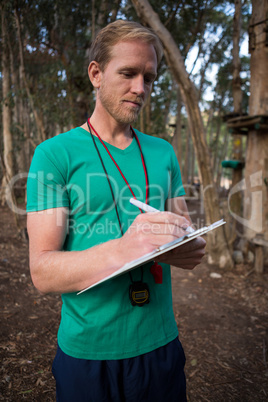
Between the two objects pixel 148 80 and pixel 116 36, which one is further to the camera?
pixel 148 80

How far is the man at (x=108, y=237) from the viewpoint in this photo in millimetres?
1126

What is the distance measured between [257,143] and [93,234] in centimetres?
512

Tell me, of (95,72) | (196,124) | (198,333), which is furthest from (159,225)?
(196,124)

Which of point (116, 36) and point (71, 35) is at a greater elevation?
point (71, 35)

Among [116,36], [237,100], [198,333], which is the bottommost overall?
[198,333]

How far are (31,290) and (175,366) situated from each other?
12.9 feet

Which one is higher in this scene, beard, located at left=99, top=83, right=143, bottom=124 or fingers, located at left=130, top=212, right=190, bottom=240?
beard, located at left=99, top=83, right=143, bottom=124

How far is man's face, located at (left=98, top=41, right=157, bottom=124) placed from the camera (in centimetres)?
129

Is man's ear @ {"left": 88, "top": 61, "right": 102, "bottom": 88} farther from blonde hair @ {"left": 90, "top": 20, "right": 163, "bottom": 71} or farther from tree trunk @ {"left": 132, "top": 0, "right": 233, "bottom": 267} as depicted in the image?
tree trunk @ {"left": 132, "top": 0, "right": 233, "bottom": 267}

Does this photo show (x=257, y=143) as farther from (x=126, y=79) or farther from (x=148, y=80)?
(x=126, y=79)

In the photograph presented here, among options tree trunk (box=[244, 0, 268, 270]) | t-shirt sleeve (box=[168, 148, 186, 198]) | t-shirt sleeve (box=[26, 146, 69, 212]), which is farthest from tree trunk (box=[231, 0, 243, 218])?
t-shirt sleeve (box=[26, 146, 69, 212])

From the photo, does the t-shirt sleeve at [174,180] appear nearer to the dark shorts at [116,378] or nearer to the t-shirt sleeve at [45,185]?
the t-shirt sleeve at [45,185]

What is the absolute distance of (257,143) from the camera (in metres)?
5.59

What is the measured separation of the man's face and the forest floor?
8.47ft
